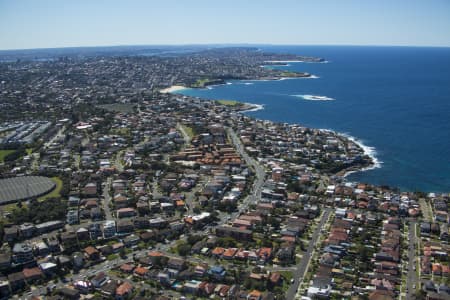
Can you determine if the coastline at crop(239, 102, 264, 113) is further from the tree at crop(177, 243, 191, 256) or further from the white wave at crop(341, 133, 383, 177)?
the tree at crop(177, 243, 191, 256)

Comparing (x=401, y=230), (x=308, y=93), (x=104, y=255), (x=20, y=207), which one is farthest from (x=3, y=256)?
(x=308, y=93)

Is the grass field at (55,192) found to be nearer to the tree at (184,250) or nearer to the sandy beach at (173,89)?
the tree at (184,250)

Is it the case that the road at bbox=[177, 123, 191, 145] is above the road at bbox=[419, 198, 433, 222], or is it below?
above

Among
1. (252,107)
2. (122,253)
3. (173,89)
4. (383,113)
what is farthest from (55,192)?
(173,89)

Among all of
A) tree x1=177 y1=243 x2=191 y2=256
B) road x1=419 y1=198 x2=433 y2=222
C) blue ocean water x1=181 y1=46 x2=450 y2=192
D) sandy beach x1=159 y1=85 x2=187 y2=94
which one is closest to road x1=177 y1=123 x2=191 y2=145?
blue ocean water x1=181 y1=46 x2=450 y2=192

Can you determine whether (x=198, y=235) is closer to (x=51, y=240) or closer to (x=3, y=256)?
(x=51, y=240)

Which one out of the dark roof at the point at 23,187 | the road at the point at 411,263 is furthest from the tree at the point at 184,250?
the dark roof at the point at 23,187

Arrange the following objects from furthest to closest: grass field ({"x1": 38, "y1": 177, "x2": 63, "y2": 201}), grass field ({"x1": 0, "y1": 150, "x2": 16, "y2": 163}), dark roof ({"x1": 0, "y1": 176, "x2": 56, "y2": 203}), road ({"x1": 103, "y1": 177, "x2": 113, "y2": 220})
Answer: grass field ({"x1": 0, "y1": 150, "x2": 16, "y2": 163}), grass field ({"x1": 38, "y1": 177, "x2": 63, "y2": 201}), dark roof ({"x1": 0, "y1": 176, "x2": 56, "y2": 203}), road ({"x1": 103, "y1": 177, "x2": 113, "y2": 220})
